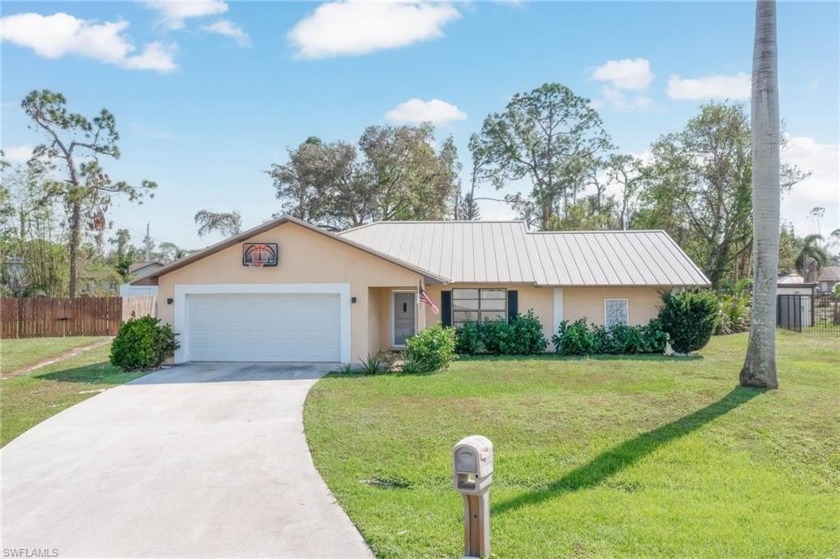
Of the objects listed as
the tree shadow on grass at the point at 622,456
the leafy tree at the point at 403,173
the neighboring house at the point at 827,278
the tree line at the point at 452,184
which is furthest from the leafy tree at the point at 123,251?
the neighboring house at the point at 827,278

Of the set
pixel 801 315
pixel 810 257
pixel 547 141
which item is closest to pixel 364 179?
pixel 547 141

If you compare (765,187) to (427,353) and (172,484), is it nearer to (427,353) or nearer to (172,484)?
(427,353)

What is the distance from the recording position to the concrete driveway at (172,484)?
4957 mm

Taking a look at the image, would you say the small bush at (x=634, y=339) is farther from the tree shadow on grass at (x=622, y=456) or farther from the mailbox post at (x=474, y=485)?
the mailbox post at (x=474, y=485)

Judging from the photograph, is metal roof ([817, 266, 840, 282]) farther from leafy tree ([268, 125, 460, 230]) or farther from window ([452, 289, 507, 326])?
window ([452, 289, 507, 326])

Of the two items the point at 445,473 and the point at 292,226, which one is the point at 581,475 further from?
the point at 292,226

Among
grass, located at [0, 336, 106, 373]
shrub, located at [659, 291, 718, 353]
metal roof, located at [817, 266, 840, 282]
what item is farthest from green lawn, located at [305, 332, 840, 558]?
metal roof, located at [817, 266, 840, 282]

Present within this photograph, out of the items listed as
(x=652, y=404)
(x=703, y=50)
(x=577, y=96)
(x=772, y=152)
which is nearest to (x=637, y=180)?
(x=577, y=96)

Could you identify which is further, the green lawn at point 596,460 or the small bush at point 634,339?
the small bush at point 634,339

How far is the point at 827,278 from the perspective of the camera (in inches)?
2067

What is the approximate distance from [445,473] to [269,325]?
9.60 metres

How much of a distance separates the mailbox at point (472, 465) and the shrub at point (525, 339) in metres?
12.0

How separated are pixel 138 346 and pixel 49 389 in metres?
2.36

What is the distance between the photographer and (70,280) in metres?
25.4
